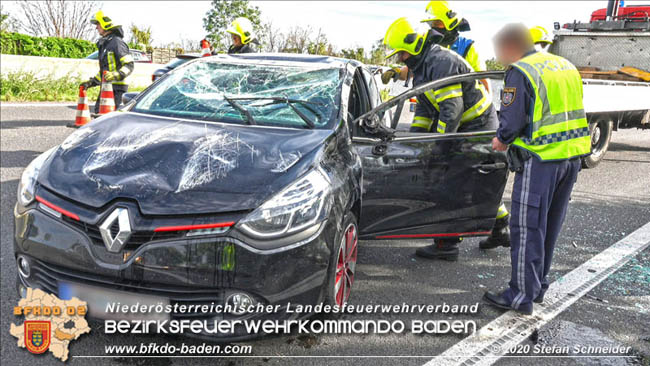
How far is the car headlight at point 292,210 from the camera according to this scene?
2.42 meters

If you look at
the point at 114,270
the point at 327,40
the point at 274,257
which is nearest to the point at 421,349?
the point at 274,257

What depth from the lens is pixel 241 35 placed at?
280 inches

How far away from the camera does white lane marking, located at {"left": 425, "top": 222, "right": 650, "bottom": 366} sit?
2876 millimetres

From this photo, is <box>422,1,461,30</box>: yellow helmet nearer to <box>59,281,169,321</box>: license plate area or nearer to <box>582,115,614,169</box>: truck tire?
<box>59,281,169,321</box>: license plate area

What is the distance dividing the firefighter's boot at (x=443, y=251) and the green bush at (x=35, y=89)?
33.7 ft

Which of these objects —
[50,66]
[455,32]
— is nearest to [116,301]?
[455,32]

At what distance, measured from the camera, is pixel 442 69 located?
13.3 feet

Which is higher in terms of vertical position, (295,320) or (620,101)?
(620,101)

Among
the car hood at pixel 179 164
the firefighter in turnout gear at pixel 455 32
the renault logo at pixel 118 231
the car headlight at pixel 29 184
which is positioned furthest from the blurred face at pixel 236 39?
the renault logo at pixel 118 231

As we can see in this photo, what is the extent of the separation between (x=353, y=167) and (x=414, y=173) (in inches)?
22.9

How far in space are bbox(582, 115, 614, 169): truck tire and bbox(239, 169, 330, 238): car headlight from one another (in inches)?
288

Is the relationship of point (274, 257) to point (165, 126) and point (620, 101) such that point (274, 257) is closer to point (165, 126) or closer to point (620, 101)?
point (165, 126)

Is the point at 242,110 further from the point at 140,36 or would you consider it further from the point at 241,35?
the point at 140,36

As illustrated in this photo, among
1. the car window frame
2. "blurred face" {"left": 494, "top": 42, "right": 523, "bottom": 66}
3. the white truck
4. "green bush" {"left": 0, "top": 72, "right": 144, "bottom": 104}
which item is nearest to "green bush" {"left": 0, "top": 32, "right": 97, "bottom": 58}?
"green bush" {"left": 0, "top": 72, "right": 144, "bottom": 104}
